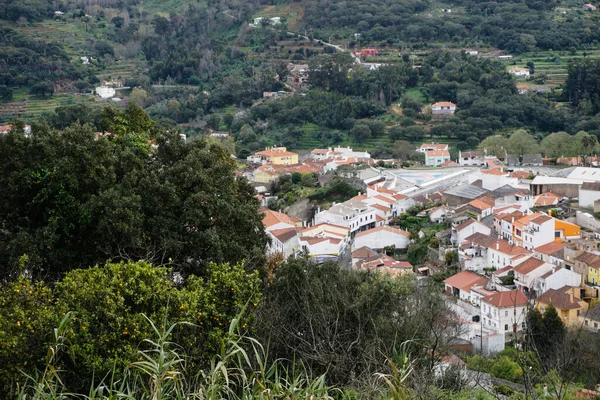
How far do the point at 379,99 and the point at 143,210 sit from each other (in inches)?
1256

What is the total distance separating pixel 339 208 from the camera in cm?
2412

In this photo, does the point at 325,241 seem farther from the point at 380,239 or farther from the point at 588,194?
the point at 588,194

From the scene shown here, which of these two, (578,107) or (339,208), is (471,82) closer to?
(578,107)

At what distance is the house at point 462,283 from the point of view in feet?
57.0

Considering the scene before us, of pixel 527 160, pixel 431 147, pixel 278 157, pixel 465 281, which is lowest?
pixel 431 147

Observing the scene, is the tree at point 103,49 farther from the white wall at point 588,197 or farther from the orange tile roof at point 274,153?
the white wall at point 588,197

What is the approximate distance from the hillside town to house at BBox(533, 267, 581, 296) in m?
0.02

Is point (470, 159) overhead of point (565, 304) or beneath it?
beneath

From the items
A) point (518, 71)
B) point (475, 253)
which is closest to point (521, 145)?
point (518, 71)

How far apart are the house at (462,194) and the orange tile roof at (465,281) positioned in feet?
20.0

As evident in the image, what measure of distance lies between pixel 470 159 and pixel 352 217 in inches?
414

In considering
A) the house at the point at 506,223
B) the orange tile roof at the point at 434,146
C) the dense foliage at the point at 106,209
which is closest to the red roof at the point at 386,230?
the house at the point at 506,223

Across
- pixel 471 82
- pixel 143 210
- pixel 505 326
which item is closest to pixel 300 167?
pixel 471 82

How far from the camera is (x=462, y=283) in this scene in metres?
17.7
